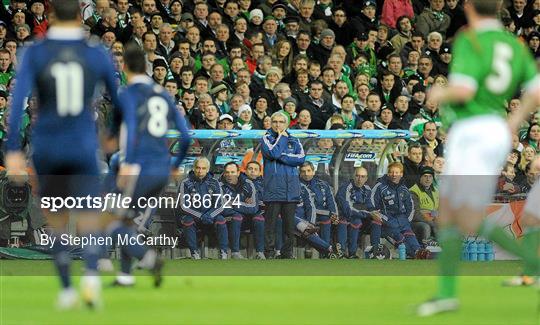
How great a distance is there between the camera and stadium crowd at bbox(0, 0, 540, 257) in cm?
1895

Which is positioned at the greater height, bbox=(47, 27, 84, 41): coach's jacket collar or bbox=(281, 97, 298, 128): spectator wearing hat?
bbox=(47, 27, 84, 41): coach's jacket collar

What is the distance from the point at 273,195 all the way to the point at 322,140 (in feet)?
3.69

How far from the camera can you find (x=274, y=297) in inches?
480

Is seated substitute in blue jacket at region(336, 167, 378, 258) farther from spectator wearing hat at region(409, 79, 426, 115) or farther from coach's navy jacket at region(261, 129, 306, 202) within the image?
spectator wearing hat at region(409, 79, 426, 115)

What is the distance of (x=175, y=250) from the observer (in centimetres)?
1830

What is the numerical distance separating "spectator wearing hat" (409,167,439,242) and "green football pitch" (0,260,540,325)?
1956 mm

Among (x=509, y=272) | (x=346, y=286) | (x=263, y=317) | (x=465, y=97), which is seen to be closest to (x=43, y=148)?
(x=263, y=317)

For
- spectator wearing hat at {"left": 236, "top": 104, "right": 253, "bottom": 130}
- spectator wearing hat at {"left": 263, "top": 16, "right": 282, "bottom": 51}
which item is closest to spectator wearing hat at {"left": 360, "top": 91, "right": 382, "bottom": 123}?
spectator wearing hat at {"left": 236, "top": 104, "right": 253, "bottom": 130}

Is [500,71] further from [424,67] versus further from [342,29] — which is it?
[342,29]

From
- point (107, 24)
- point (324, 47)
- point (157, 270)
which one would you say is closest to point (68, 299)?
point (157, 270)

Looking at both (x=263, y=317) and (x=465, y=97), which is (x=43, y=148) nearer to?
(x=263, y=317)

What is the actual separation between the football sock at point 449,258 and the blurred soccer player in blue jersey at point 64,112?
2.56 metres

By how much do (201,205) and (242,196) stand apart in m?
0.60

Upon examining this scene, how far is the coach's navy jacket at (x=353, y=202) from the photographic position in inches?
746
